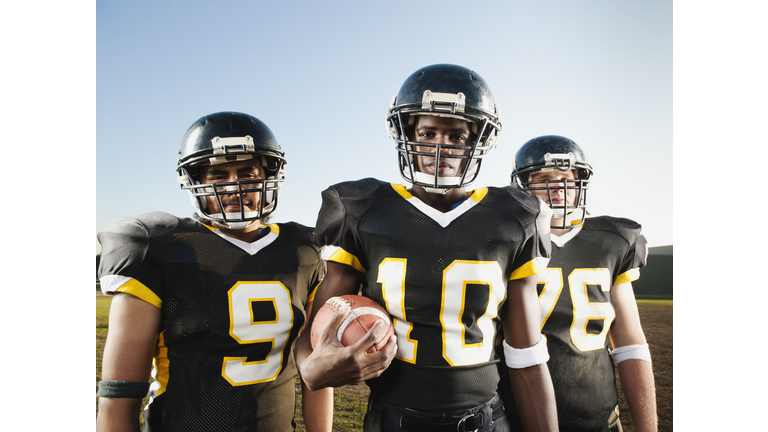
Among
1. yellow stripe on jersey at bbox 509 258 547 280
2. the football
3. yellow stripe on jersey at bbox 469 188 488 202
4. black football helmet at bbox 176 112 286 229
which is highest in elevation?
black football helmet at bbox 176 112 286 229

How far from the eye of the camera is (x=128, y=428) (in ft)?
5.13

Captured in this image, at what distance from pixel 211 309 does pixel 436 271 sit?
3.17 ft

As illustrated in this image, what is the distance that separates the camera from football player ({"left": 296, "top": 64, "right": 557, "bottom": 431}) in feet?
4.86

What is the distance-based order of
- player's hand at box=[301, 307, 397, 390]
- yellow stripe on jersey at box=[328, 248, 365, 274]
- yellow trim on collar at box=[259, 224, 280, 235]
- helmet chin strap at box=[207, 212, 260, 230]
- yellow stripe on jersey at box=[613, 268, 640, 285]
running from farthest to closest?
1. yellow stripe on jersey at box=[613, 268, 640, 285]
2. yellow trim on collar at box=[259, 224, 280, 235]
3. helmet chin strap at box=[207, 212, 260, 230]
4. yellow stripe on jersey at box=[328, 248, 365, 274]
5. player's hand at box=[301, 307, 397, 390]

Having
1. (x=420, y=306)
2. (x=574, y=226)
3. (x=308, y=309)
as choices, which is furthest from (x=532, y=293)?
(x=308, y=309)

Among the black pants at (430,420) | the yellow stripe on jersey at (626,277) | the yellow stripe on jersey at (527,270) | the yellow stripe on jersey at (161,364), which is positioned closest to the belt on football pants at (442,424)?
the black pants at (430,420)

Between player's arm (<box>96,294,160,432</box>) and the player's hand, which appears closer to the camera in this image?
the player's hand

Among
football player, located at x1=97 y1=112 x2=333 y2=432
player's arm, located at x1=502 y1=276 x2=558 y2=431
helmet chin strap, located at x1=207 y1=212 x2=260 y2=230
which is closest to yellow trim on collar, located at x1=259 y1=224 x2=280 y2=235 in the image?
football player, located at x1=97 y1=112 x2=333 y2=432

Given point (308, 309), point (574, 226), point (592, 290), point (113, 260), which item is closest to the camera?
point (113, 260)

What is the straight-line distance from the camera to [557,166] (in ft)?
8.21

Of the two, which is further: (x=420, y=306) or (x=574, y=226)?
(x=574, y=226)

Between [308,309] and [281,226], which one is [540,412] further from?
[281,226]

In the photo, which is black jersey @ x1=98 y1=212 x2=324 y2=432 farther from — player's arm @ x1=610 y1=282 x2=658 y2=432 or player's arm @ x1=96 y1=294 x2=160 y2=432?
player's arm @ x1=610 y1=282 x2=658 y2=432
